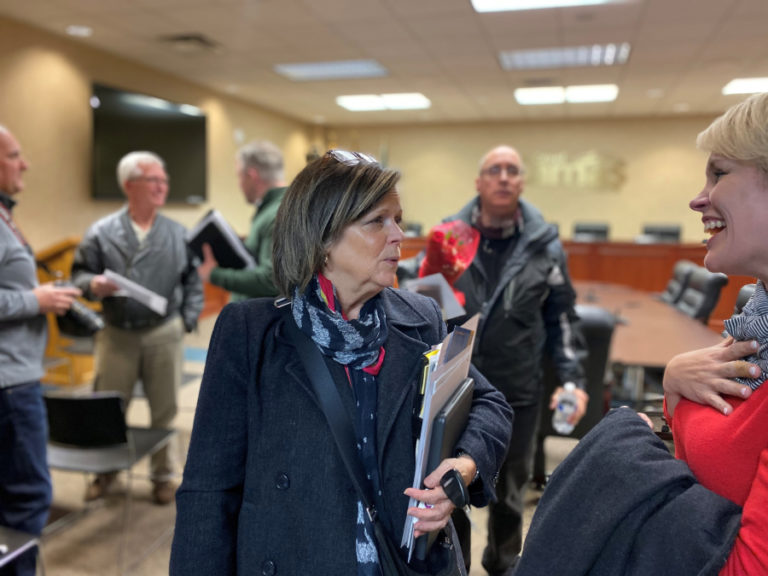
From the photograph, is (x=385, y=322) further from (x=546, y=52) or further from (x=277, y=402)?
(x=546, y=52)

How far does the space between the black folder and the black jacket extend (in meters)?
0.86

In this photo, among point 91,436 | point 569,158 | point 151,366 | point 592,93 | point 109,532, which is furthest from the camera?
point 569,158

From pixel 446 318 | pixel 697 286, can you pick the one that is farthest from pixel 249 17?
pixel 446 318

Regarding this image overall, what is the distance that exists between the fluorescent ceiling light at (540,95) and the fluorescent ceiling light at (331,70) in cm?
221

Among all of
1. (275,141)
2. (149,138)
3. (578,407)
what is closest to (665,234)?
(275,141)

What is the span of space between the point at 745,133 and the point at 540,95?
26.3 ft

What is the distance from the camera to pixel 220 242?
8.10 ft

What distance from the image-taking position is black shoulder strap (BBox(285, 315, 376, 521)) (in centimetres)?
91

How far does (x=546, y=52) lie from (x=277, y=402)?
5702 millimetres

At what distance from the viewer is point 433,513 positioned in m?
0.85

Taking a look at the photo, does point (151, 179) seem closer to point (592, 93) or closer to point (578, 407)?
point (578, 407)

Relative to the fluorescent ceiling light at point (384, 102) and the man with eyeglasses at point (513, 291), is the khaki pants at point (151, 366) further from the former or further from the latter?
the fluorescent ceiling light at point (384, 102)

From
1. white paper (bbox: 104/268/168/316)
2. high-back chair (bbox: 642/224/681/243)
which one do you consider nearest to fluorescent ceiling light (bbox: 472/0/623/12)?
white paper (bbox: 104/268/168/316)

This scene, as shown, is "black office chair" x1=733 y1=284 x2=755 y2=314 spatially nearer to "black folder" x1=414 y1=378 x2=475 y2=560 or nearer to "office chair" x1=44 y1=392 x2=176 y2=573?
"black folder" x1=414 y1=378 x2=475 y2=560
